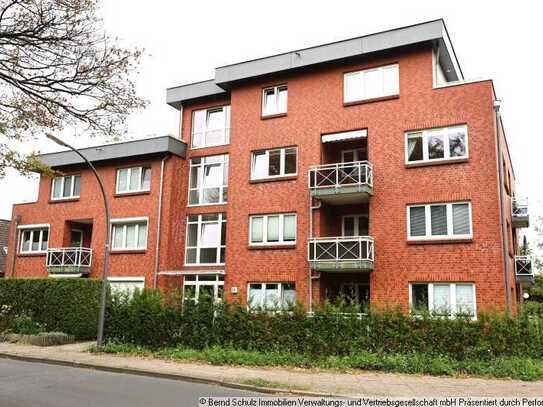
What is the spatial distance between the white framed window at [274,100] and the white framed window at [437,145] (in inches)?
220

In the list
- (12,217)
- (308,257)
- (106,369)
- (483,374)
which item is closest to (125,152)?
(12,217)

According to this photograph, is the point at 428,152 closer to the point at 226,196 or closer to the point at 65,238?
the point at 226,196

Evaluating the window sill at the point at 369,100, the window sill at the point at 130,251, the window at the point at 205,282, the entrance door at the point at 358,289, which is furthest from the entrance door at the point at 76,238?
the window sill at the point at 369,100

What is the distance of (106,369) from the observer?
1385 cm

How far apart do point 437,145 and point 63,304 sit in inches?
577

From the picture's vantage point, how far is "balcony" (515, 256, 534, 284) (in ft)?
68.4

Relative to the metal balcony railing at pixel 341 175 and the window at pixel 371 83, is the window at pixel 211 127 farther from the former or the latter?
the window at pixel 371 83

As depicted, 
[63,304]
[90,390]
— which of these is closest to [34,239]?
[63,304]

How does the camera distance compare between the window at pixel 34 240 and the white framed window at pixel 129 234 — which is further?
the window at pixel 34 240

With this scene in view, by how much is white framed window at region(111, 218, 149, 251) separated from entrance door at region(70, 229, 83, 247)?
3.25 metres

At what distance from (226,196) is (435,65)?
10.3m

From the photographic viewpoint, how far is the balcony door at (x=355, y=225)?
21.5 metres

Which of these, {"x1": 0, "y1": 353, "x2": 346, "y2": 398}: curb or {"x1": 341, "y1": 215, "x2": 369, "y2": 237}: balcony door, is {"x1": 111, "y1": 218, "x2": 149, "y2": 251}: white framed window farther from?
{"x1": 0, "y1": 353, "x2": 346, "y2": 398}: curb

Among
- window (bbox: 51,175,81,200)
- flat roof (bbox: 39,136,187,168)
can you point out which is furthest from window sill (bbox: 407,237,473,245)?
window (bbox: 51,175,81,200)
